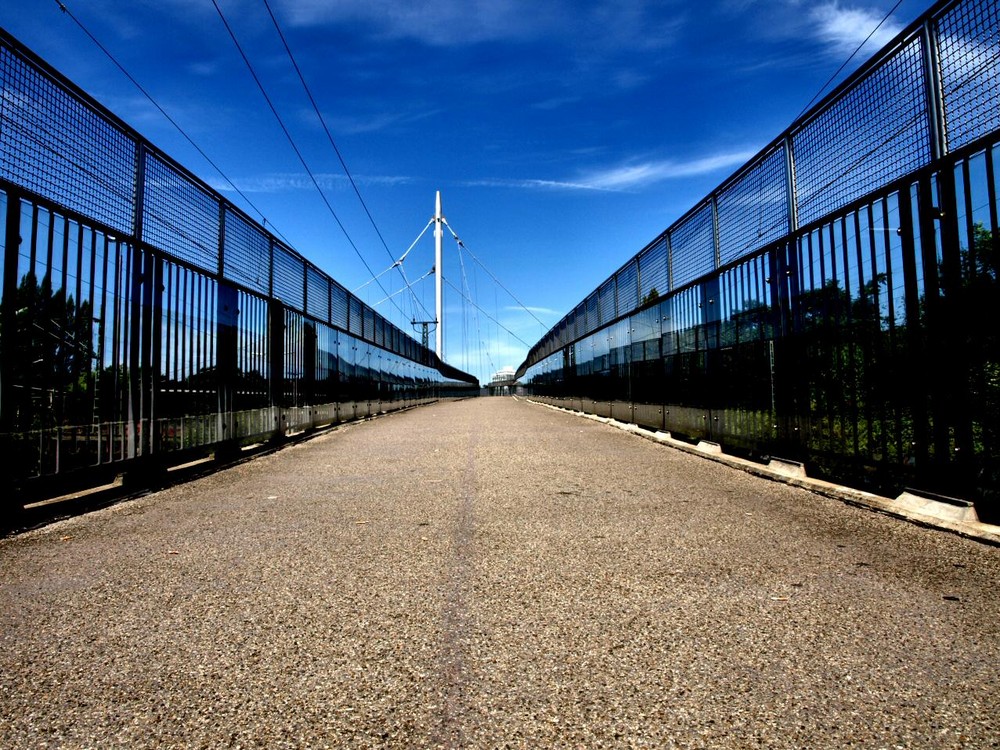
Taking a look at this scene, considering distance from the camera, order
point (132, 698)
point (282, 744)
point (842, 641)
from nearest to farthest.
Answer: point (282, 744) → point (132, 698) → point (842, 641)

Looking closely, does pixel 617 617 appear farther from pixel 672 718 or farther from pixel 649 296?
pixel 649 296

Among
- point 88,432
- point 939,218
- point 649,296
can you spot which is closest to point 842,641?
point 939,218

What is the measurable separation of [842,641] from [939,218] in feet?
11.2

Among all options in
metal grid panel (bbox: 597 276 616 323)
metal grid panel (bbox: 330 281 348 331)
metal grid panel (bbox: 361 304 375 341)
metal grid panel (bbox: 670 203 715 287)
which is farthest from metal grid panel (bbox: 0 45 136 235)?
metal grid panel (bbox: 361 304 375 341)

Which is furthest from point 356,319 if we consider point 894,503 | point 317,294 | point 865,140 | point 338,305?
point 894,503

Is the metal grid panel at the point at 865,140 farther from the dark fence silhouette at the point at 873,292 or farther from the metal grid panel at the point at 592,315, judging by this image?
the metal grid panel at the point at 592,315

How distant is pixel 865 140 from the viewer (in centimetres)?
523

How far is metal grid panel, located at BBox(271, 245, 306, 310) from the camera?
12.8 metres

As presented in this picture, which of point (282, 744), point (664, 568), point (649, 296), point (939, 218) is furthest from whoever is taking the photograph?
point (649, 296)

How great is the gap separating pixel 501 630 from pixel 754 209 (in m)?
6.87

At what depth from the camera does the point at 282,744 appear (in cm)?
171

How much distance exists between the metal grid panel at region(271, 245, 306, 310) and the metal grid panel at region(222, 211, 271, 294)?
645 millimetres

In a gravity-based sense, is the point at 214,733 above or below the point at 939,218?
below

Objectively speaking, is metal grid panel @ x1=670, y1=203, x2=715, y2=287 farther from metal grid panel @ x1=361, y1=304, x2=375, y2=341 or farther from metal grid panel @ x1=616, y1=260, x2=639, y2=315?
metal grid panel @ x1=361, y1=304, x2=375, y2=341
